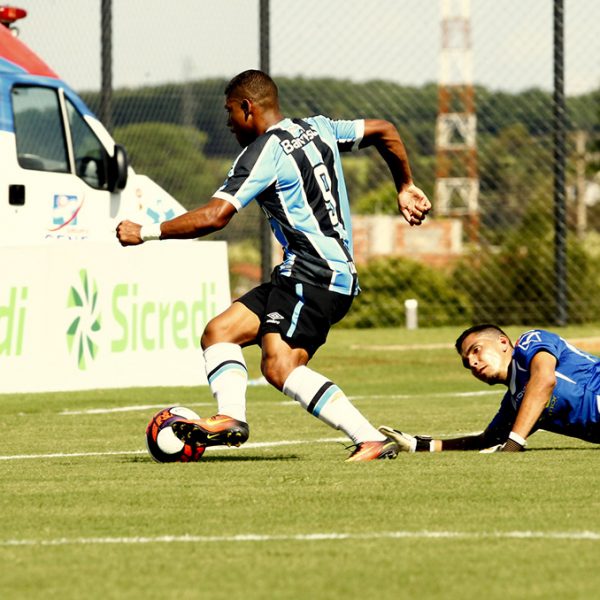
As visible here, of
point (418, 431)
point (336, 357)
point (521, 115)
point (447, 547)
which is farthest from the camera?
point (521, 115)

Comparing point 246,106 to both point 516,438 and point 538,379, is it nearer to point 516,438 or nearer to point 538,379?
point 538,379

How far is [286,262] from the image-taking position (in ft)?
27.1

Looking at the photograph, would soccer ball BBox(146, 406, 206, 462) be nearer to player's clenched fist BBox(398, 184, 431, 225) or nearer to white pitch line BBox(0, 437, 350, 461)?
white pitch line BBox(0, 437, 350, 461)

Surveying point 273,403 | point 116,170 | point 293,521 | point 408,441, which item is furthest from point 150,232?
point 116,170

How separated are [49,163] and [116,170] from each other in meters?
0.84

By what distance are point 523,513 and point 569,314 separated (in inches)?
710

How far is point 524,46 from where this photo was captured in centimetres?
2388

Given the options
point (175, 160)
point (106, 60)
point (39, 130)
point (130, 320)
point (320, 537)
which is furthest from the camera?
point (175, 160)

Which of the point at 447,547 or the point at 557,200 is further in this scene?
the point at 557,200

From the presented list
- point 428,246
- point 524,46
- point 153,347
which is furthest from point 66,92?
point 428,246

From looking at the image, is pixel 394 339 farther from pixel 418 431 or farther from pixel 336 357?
pixel 418 431

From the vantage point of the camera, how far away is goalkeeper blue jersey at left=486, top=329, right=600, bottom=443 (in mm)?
8141

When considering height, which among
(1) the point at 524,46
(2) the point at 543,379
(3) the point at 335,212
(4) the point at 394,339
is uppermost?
(1) the point at 524,46

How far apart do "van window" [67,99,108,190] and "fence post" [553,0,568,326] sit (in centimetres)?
792
